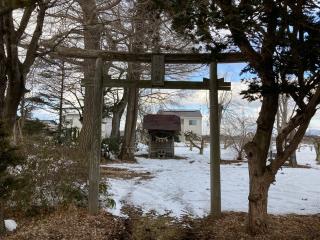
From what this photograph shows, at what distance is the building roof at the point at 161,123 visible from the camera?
926 inches

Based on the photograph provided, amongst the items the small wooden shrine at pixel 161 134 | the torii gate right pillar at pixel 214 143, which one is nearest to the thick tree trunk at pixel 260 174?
the torii gate right pillar at pixel 214 143

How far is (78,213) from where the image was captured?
7355 millimetres

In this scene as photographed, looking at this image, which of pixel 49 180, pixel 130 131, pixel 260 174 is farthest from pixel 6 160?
pixel 130 131

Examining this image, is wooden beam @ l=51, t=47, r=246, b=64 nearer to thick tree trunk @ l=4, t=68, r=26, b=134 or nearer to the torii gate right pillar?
the torii gate right pillar

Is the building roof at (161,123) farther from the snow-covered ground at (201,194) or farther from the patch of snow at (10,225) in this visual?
the patch of snow at (10,225)

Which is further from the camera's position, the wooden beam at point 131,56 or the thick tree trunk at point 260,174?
the wooden beam at point 131,56

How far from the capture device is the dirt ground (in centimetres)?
623

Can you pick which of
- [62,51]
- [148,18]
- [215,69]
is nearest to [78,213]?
[62,51]

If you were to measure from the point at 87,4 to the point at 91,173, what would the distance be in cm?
465

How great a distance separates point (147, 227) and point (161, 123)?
17.0 metres

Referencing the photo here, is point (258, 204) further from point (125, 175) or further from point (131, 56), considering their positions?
point (125, 175)

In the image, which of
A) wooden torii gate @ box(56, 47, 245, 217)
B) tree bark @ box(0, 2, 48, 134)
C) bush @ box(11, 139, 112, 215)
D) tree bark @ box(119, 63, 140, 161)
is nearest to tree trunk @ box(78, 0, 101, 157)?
wooden torii gate @ box(56, 47, 245, 217)

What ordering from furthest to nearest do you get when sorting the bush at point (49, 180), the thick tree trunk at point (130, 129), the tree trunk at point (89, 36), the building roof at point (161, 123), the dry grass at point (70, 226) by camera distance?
1. the building roof at point (161, 123)
2. the thick tree trunk at point (130, 129)
3. the tree trunk at point (89, 36)
4. the bush at point (49, 180)
5. the dry grass at point (70, 226)

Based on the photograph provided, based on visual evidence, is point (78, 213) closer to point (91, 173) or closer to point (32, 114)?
point (91, 173)
